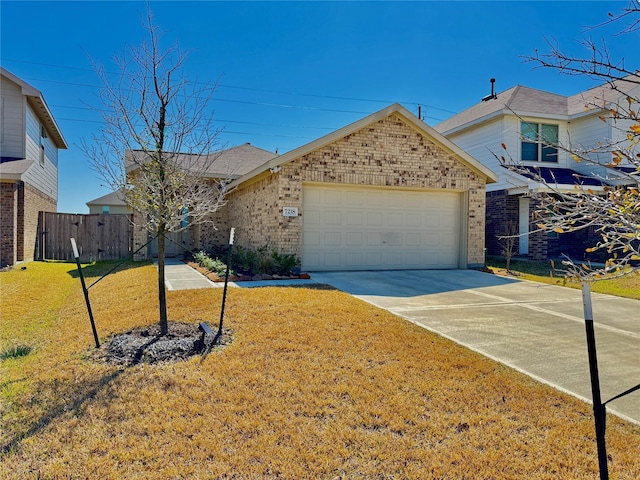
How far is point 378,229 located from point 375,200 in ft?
2.81

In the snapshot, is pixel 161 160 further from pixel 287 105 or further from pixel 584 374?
pixel 287 105

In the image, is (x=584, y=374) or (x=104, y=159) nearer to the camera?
(x=584, y=374)

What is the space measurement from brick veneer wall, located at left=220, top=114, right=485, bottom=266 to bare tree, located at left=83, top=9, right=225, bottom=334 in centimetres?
551

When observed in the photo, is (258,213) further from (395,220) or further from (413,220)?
(413,220)

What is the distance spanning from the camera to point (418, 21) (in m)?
10.8

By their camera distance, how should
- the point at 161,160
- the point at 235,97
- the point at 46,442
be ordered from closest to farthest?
the point at 46,442 < the point at 161,160 < the point at 235,97

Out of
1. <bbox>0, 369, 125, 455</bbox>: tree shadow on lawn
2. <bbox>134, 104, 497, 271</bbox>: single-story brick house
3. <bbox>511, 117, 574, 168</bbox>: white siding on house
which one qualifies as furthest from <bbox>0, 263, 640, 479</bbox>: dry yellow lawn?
<bbox>511, 117, 574, 168</bbox>: white siding on house

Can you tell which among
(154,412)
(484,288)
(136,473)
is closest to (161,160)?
(154,412)

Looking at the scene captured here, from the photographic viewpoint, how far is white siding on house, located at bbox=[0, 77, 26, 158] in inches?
550

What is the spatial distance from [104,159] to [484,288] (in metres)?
8.12

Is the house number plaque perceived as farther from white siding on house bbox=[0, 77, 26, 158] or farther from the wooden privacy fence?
white siding on house bbox=[0, 77, 26, 158]

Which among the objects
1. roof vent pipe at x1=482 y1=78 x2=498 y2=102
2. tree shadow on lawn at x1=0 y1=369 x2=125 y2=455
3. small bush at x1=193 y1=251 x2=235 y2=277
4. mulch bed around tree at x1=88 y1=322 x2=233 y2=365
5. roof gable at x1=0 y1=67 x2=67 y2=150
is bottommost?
tree shadow on lawn at x1=0 y1=369 x2=125 y2=455

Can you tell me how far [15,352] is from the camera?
5055 millimetres

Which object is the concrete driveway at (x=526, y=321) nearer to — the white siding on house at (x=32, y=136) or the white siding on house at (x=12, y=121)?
the white siding on house at (x=12, y=121)
